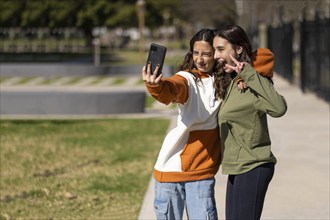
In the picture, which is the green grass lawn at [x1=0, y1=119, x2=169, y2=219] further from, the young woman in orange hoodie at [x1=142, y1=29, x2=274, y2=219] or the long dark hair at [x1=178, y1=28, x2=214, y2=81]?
the long dark hair at [x1=178, y1=28, x2=214, y2=81]

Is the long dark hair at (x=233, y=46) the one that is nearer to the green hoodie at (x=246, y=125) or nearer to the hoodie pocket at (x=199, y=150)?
the green hoodie at (x=246, y=125)

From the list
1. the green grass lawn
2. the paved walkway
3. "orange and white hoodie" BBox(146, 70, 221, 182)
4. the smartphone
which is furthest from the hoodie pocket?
the green grass lawn

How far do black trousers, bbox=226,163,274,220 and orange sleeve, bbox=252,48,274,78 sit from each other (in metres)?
0.50

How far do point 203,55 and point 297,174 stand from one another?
505 centimetres

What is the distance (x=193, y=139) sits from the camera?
15.4 ft

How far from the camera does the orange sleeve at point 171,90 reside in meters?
4.21

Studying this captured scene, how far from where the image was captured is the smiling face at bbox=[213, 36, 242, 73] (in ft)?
14.8

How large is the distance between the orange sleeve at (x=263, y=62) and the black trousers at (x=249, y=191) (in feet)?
1.64

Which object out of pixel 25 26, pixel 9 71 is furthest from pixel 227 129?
pixel 25 26

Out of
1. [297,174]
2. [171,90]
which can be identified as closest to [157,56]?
[171,90]

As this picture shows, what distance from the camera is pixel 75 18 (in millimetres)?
69000

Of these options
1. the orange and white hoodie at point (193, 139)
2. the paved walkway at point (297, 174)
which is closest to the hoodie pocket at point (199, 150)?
the orange and white hoodie at point (193, 139)

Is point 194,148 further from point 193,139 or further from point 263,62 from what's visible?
point 263,62

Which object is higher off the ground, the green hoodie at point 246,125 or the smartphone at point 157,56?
the smartphone at point 157,56
